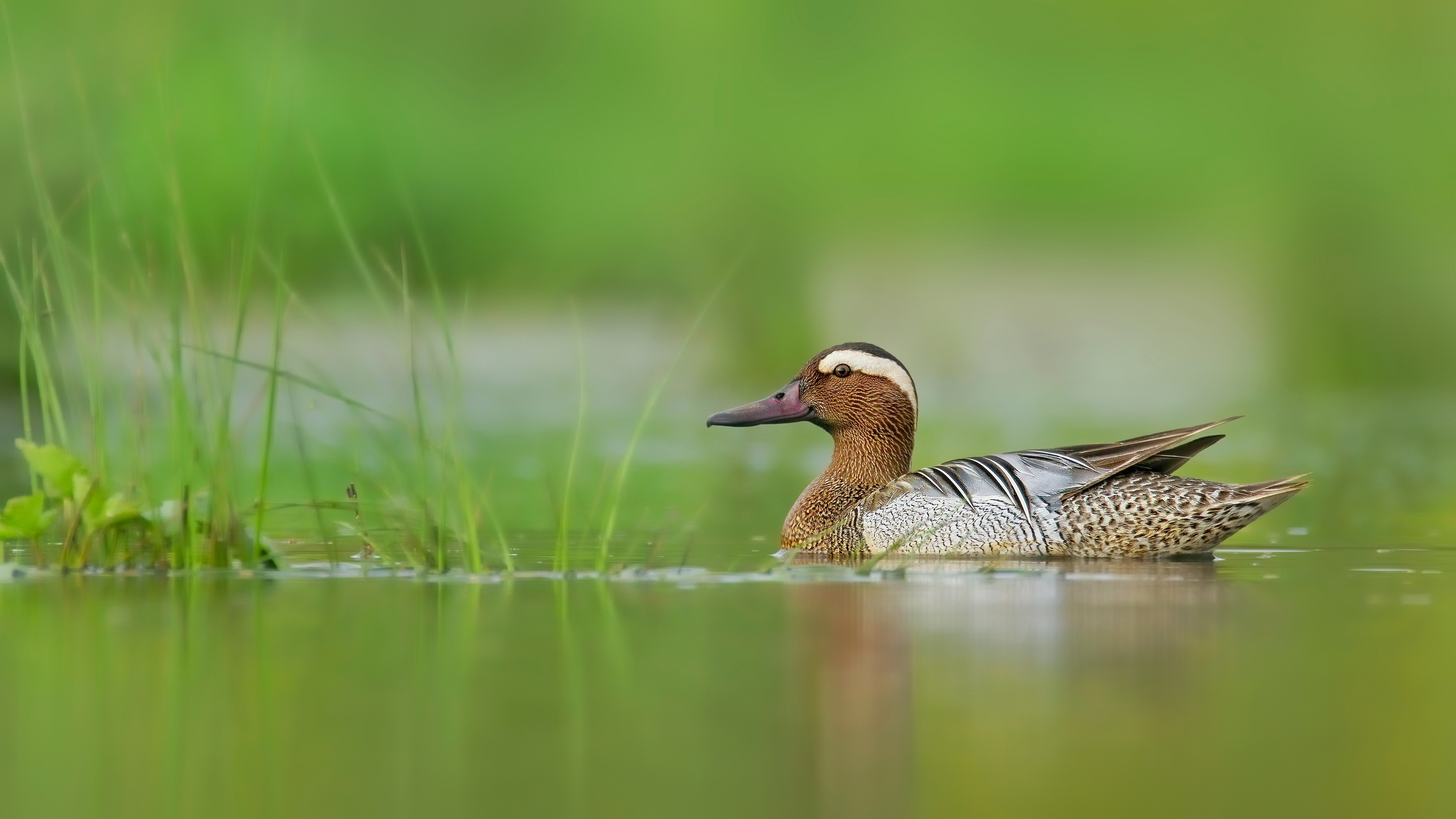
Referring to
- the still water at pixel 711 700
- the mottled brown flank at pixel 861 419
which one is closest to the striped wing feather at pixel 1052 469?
the mottled brown flank at pixel 861 419

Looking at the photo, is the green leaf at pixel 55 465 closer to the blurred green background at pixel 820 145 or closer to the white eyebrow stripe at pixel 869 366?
the white eyebrow stripe at pixel 869 366

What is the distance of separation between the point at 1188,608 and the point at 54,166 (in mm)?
11455

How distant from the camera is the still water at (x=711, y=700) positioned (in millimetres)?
3377

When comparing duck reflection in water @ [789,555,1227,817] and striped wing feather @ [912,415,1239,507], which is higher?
striped wing feather @ [912,415,1239,507]

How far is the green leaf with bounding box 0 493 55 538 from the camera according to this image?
6547 millimetres

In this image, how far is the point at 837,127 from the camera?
26.6m

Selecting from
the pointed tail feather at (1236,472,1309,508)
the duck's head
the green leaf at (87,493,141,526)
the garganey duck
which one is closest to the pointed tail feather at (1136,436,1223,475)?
the garganey duck

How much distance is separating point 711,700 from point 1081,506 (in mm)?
4320

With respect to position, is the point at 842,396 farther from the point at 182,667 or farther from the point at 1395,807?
the point at 1395,807

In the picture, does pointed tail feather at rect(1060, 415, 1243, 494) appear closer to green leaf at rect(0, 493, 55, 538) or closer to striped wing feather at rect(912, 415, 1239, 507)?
striped wing feather at rect(912, 415, 1239, 507)

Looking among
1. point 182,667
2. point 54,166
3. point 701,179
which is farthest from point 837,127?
point 182,667

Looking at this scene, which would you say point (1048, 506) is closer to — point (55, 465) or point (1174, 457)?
point (1174, 457)

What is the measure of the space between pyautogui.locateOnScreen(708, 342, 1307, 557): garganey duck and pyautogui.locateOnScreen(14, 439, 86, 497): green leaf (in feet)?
10.3

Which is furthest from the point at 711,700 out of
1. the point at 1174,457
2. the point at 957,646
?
the point at 1174,457
